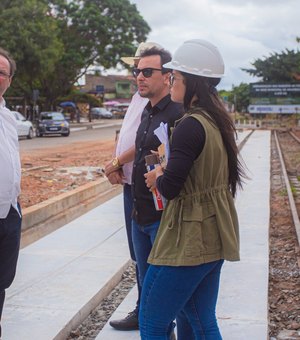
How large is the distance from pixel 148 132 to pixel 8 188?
83cm

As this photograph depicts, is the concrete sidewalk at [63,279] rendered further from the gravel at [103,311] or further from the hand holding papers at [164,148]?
the hand holding papers at [164,148]

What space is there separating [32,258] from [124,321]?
2085mm

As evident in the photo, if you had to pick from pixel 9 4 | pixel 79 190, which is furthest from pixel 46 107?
pixel 79 190

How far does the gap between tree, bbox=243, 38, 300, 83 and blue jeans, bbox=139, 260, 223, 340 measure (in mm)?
53028

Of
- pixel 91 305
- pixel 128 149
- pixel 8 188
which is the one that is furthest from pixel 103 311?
pixel 8 188

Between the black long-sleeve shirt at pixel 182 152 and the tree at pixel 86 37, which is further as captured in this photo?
the tree at pixel 86 37

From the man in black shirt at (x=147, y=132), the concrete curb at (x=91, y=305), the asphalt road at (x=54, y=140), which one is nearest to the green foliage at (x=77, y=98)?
the asphalt road at (x=54, y=140)

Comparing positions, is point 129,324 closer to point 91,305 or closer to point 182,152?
point 91,305

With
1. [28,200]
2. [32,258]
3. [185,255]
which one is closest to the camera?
[185,255]

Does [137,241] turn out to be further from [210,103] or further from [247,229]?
[247,229]

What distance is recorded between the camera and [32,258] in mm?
5906

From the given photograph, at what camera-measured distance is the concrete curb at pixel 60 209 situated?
7.91m

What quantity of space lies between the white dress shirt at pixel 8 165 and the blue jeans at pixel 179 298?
38.5 inches

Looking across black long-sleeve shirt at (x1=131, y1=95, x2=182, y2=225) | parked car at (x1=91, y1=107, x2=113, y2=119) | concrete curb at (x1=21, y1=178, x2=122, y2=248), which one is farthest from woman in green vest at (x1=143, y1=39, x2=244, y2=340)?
parked car at (x1=91, y1=107, x2=113, y2=119)
